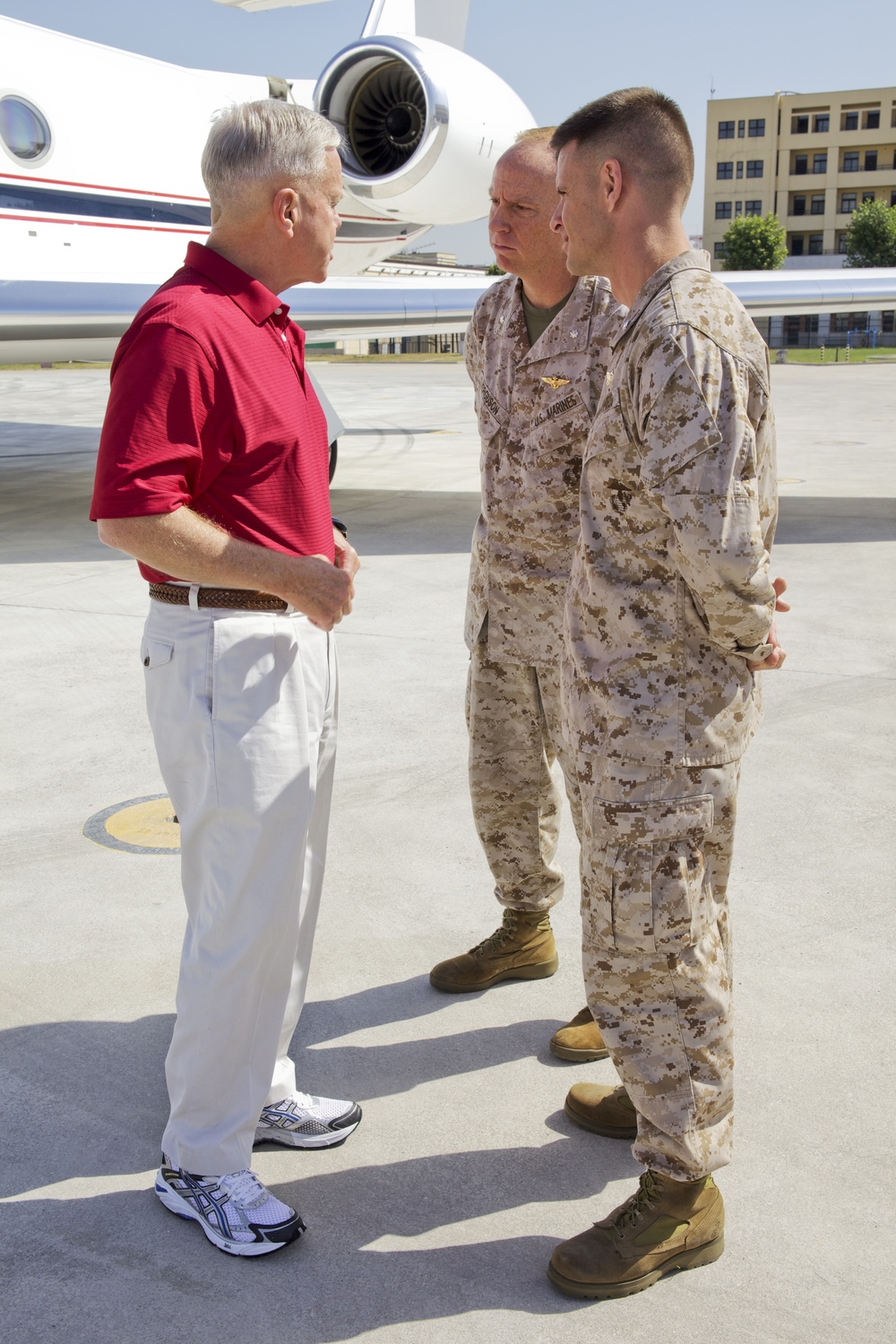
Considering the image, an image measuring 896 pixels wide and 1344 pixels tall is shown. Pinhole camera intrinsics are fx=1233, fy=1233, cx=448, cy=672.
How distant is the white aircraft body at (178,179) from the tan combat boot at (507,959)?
748 centimetres

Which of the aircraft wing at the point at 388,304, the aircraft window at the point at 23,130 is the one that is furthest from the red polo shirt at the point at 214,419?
the aircraft window at the point at 23,130

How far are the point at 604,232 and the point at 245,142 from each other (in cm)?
74

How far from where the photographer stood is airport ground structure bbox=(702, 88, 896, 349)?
91.3 metres

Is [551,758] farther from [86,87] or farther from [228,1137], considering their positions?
[86,87]

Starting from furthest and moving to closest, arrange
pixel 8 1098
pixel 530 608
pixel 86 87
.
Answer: pixel 86 87, pixel 530 608, pixel 8 1098

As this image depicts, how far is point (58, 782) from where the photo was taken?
4.92 meters

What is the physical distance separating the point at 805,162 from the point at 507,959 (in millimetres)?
102821

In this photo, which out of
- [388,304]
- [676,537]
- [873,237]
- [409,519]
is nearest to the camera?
[676,537]

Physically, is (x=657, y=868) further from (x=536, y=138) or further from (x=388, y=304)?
(x=388, y=304)

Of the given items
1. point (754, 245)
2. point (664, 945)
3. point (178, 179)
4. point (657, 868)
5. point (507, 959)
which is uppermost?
point (754, 245)

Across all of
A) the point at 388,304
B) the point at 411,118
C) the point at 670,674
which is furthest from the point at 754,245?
the point at 670,674

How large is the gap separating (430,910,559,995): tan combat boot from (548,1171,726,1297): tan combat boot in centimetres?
109

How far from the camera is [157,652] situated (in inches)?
99.0

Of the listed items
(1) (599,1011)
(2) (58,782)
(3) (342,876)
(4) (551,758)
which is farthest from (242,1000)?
(2) (58,782)
